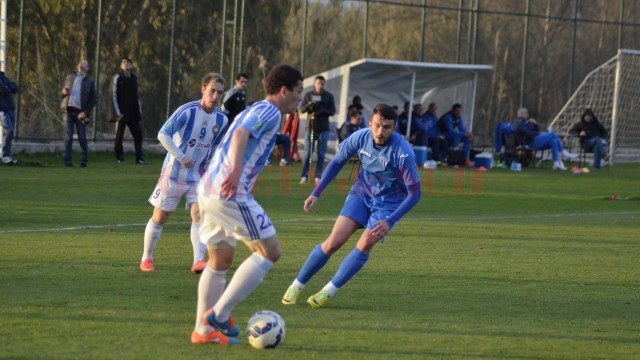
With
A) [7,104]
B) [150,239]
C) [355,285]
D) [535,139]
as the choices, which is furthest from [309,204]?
[535,139]

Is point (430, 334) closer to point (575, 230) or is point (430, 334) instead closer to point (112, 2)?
point (575, 230)

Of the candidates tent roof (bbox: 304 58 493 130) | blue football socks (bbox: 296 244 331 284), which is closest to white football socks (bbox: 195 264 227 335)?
blue football socks (bbox: 296 244 331 284)

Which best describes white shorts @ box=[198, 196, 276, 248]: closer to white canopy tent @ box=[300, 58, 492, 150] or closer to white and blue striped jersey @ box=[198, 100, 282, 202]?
white and blue striped jersey @ box=[198, 100, 282, 202]

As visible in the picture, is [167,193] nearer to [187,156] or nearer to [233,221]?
[187,156]

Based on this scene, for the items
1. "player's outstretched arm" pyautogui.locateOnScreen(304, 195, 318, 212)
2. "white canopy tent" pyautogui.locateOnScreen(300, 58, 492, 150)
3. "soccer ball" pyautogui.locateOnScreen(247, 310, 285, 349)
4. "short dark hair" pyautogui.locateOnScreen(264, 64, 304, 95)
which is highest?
"white canopy tent" pyautogui.locateOnScreen(300, 58, 492, 150)

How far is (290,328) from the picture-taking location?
7207mm

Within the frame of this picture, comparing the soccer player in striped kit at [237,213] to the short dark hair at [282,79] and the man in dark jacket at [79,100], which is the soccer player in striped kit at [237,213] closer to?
the short dark hair at [282,79]

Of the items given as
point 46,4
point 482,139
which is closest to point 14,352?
point 46,4

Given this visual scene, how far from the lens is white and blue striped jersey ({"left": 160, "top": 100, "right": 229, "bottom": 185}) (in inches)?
375

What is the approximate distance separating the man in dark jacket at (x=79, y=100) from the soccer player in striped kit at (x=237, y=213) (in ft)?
49.1

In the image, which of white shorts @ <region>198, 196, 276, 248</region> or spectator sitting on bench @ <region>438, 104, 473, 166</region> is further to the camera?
spectator sitting on bench @ <region>438, 104, 473, 166</region>

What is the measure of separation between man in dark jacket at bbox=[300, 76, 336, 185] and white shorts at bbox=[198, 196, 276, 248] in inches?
547

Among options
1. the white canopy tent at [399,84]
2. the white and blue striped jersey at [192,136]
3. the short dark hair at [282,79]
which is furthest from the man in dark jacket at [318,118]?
the short dark hair at [282,79]

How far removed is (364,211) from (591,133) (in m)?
21.9
